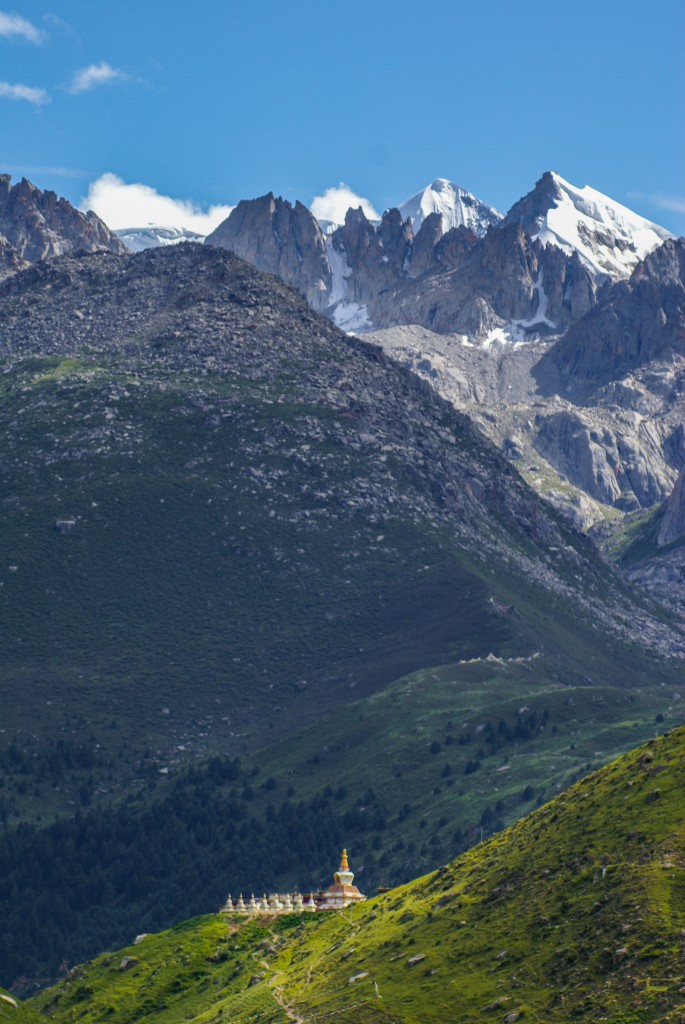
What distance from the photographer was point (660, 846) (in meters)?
124

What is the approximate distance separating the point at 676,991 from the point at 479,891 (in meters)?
30.9

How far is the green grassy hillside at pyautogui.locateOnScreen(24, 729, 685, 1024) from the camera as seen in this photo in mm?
115062

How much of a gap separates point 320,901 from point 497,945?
139ft

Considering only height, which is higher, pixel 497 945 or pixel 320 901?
pixel 320 901

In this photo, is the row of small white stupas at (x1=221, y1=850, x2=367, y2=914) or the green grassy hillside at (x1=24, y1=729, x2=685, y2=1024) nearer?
the green grassy hillside at (x1=24, y1=729, x2=685, y2=1024)

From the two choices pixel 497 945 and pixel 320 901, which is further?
pixel 320 901

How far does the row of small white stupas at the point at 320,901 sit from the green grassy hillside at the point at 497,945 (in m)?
2.71

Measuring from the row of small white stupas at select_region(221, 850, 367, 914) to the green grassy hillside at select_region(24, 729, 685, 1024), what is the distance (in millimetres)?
2709

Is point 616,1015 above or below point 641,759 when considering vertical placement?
below

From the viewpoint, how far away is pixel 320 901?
16712cm

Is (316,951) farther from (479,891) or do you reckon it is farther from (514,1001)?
(514,1001)

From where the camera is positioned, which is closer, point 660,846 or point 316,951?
point 660,846

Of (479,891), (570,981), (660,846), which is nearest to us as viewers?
(570,981)

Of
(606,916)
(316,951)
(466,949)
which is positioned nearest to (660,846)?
(606,916)
